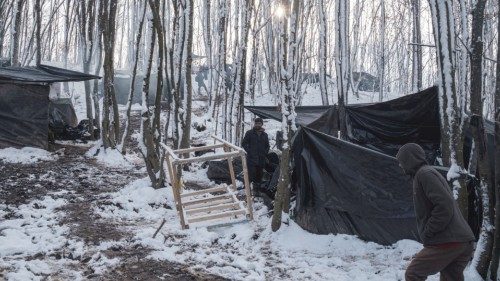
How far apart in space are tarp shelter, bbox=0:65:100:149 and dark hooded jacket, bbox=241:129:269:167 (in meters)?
5.95

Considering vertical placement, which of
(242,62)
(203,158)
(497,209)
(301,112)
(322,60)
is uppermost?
(322,60)

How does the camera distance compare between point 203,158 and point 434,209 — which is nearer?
point 434,209

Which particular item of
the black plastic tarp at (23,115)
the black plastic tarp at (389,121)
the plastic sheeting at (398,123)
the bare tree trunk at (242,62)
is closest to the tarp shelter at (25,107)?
the black plastic tarp at (23,115)

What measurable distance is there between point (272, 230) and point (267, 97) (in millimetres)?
19506

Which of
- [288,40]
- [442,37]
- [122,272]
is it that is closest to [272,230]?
[122,272]

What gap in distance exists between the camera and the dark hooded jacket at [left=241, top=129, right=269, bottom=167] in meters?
8.74

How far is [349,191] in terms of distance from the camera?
5.66 m

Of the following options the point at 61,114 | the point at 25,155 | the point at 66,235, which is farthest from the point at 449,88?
the point at 61,114

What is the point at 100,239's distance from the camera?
5734 millimetres

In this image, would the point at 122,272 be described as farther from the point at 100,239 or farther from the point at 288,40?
the point at 288,40

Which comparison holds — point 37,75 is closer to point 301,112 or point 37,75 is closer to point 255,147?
point 255,147

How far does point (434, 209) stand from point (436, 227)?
14cm

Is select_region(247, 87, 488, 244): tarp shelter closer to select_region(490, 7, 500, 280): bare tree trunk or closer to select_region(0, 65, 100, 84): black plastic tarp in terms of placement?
select_region(490, 7, 500, 280): bare tree trunk

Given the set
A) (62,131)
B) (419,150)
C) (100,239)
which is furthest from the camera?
(62,131)
